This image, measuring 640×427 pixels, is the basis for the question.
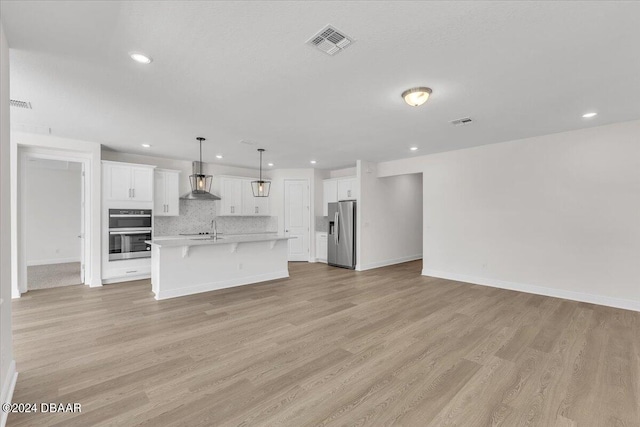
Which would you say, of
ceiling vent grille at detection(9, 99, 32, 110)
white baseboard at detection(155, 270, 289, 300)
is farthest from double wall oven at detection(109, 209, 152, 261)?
ceiling vent grille at detection(9, 99, 32, 110)

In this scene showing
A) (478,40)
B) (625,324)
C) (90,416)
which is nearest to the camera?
(90,416)

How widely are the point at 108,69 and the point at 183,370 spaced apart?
2.78 metres

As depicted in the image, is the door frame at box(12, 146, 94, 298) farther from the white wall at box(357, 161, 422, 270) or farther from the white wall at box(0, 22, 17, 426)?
the white wall at box(357, 161, 422, 270)

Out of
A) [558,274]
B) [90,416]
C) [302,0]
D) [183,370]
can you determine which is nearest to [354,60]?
[302,0]

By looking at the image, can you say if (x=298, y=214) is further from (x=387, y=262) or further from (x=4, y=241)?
(x=4, y=241)

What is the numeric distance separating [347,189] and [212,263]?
13.3 feet

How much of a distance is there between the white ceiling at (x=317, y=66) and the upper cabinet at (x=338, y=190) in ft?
9.99

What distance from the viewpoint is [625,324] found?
3443 millimetres

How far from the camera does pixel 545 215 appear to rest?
15.5ft

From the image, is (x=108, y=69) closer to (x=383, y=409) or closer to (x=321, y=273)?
(x=383, y=409)

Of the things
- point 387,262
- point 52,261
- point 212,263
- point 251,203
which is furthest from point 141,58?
point 52,261

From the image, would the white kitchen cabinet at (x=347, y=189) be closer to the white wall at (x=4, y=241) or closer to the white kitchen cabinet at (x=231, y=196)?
the white kitchen cabinet at (x=231, y=196)

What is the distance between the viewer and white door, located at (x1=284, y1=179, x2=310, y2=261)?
8125mm

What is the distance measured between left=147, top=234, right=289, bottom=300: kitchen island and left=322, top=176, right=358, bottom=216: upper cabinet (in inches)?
98.2
